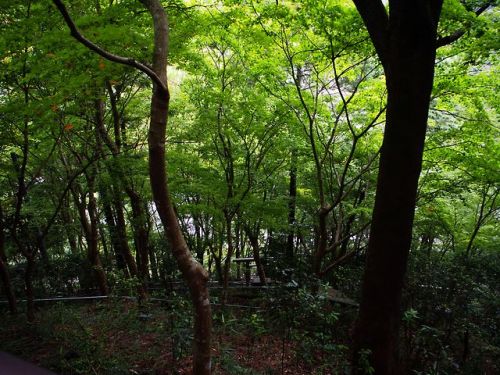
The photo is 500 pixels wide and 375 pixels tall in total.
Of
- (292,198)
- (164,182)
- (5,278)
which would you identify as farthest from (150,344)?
(292,198)

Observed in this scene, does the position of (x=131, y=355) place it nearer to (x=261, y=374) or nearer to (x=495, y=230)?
(x=261, y=374)

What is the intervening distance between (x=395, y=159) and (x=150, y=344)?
4.58m

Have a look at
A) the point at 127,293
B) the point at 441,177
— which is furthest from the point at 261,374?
the point at 441,177

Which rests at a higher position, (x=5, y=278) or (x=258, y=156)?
(x=258, y=156)

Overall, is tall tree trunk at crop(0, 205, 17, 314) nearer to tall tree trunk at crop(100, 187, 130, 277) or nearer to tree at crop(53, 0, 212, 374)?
tall tree trunk at crop(100, 187, 130, 277)

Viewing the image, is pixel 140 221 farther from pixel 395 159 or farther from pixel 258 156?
pixel 395 159

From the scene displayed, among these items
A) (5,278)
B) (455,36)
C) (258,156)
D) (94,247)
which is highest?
(455,36)

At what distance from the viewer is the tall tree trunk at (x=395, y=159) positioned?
11.1 ft

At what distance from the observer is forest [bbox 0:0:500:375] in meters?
3.63

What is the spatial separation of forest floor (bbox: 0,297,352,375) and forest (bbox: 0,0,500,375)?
0.11ft

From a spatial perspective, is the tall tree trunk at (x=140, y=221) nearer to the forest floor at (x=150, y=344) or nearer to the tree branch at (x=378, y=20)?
the forest floor at (x=150, y=344)

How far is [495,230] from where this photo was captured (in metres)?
13.2

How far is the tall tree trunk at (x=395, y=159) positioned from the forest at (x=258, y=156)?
0.06ft

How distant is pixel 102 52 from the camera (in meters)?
2.87
